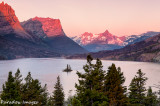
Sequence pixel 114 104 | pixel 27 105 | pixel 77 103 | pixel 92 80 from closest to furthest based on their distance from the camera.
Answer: pixel 77 103 < pixel 92 80 < pixel 27 105 < pixel 114 104

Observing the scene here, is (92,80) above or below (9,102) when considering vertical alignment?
above

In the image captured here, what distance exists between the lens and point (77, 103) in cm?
1805

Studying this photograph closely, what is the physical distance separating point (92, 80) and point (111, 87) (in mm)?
7178

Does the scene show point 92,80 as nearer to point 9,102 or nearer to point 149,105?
point 9,102

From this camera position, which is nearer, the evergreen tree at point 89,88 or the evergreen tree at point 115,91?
the evergreen tree at point 89,88

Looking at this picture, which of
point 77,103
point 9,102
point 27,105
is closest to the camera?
point 77,103

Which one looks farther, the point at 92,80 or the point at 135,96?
the point at 135,96

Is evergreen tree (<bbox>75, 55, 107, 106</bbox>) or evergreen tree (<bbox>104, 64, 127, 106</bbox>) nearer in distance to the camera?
evergreen tree (<bbox>75, 55, 107, 106</bbox>)

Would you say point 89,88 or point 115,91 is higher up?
point 89,88

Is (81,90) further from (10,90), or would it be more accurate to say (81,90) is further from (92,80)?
(10,90)

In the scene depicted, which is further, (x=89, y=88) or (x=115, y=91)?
(x=115, y=91)

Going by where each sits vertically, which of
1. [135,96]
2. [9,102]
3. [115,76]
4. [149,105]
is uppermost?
[115,76]

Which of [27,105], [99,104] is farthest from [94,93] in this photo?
[27,105]

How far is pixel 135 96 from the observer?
35.2 meters
